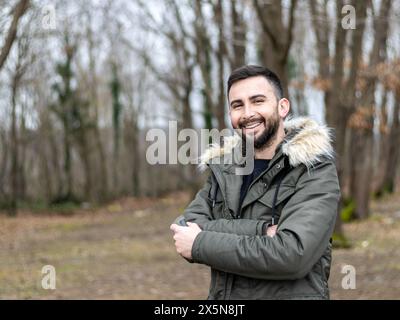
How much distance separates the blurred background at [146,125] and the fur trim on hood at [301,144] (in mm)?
1089

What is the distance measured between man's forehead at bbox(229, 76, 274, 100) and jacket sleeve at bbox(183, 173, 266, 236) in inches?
21.0

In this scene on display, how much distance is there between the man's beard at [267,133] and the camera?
9.60ft

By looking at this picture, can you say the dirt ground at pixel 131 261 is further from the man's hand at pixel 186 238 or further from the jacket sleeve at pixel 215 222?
the man's hand at pixel 186 238

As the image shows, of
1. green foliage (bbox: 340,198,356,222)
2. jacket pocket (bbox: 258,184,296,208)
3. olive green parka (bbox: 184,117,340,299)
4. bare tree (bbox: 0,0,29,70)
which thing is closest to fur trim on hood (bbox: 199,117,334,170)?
olive green parka (bbox: 184,117,340,299)

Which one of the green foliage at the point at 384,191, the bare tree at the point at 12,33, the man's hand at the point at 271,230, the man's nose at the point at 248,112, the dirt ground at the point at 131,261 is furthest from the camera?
the green foliage at the point at 384,191

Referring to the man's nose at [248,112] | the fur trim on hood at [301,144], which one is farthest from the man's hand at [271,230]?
the man's nose at [248,112]

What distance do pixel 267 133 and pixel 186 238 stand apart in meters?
0.60

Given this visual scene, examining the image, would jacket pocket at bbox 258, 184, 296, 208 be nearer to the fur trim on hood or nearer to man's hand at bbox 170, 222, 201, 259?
the fur trim on hood

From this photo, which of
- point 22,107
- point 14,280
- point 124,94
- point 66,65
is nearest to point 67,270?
point 14,280

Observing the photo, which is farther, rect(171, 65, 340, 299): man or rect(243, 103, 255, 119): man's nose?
rect(243, 103, 255, 119): man's nose

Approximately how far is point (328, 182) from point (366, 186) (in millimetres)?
15347

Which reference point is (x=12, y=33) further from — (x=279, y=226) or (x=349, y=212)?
(x=349, y=212)

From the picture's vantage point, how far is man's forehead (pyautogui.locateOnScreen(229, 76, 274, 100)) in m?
2.92
